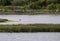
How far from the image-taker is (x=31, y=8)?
240ft

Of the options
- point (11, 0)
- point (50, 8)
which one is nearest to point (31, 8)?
point (50, 8)
